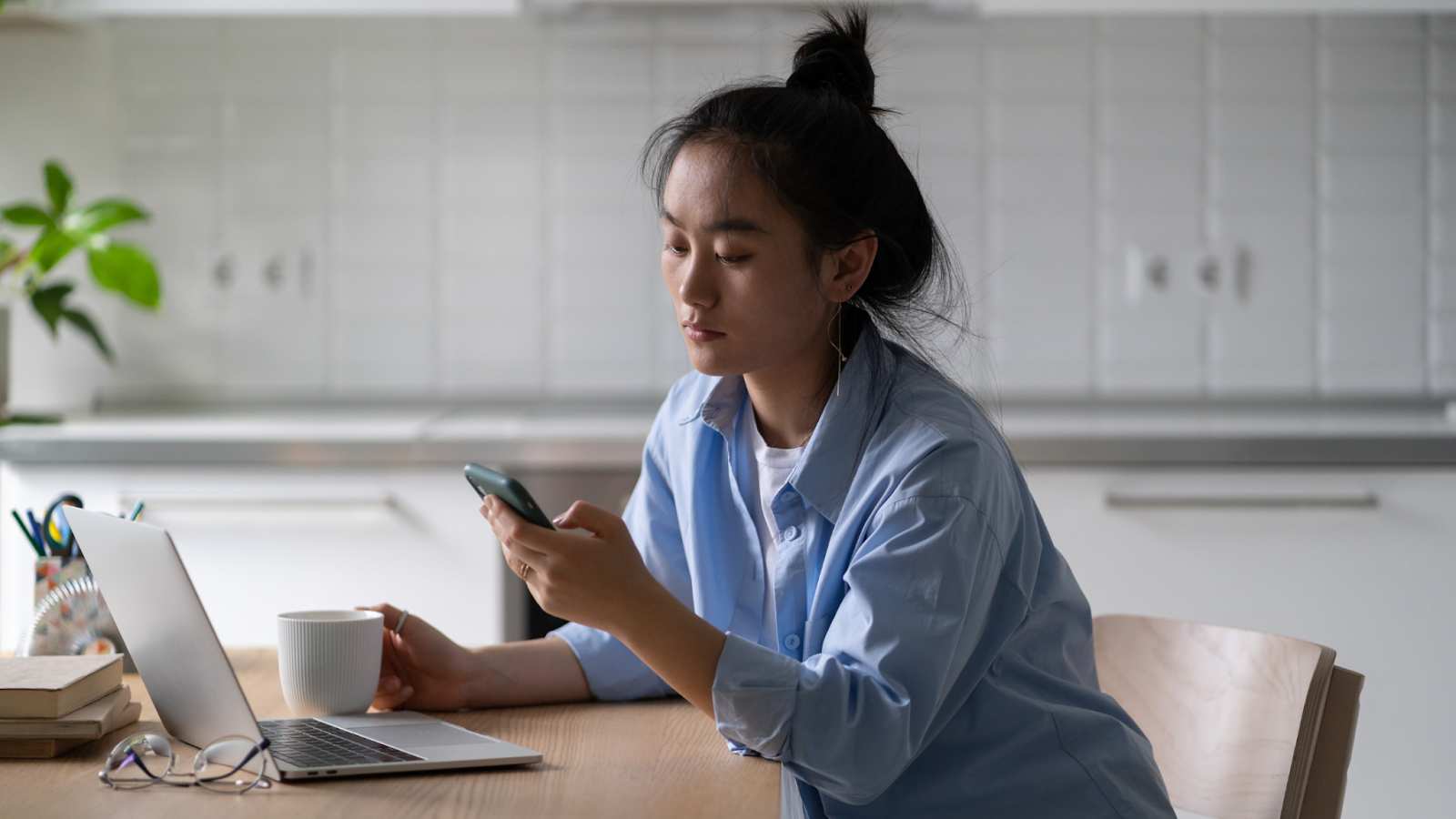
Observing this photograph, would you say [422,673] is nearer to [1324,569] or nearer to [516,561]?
[516,561]

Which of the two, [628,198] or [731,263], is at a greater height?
[628,198]

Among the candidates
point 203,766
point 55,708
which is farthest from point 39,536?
point 203,766

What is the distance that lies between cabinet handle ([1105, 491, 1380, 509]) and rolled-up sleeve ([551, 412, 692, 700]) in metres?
Answer: 0.98

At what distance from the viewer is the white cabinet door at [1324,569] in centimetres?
190

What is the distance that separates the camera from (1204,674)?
1.08 m

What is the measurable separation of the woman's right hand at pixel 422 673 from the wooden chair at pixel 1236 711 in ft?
1.99

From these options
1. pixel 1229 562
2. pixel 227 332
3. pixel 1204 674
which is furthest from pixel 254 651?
pixel 227 332

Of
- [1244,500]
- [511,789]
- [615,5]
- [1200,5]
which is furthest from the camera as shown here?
[615,5]

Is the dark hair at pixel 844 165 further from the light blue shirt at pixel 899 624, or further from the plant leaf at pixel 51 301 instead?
the plant leaf at pixel 51 301

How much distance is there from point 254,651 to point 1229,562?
147 centimetres

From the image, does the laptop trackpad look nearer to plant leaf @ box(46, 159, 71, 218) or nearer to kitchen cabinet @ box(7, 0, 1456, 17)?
kitchen cabinet @ box(7, 0, 1456, 17)

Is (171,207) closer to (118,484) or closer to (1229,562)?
(118,484)

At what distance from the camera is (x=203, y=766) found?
2.44 ft

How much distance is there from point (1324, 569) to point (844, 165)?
1.33 metres
